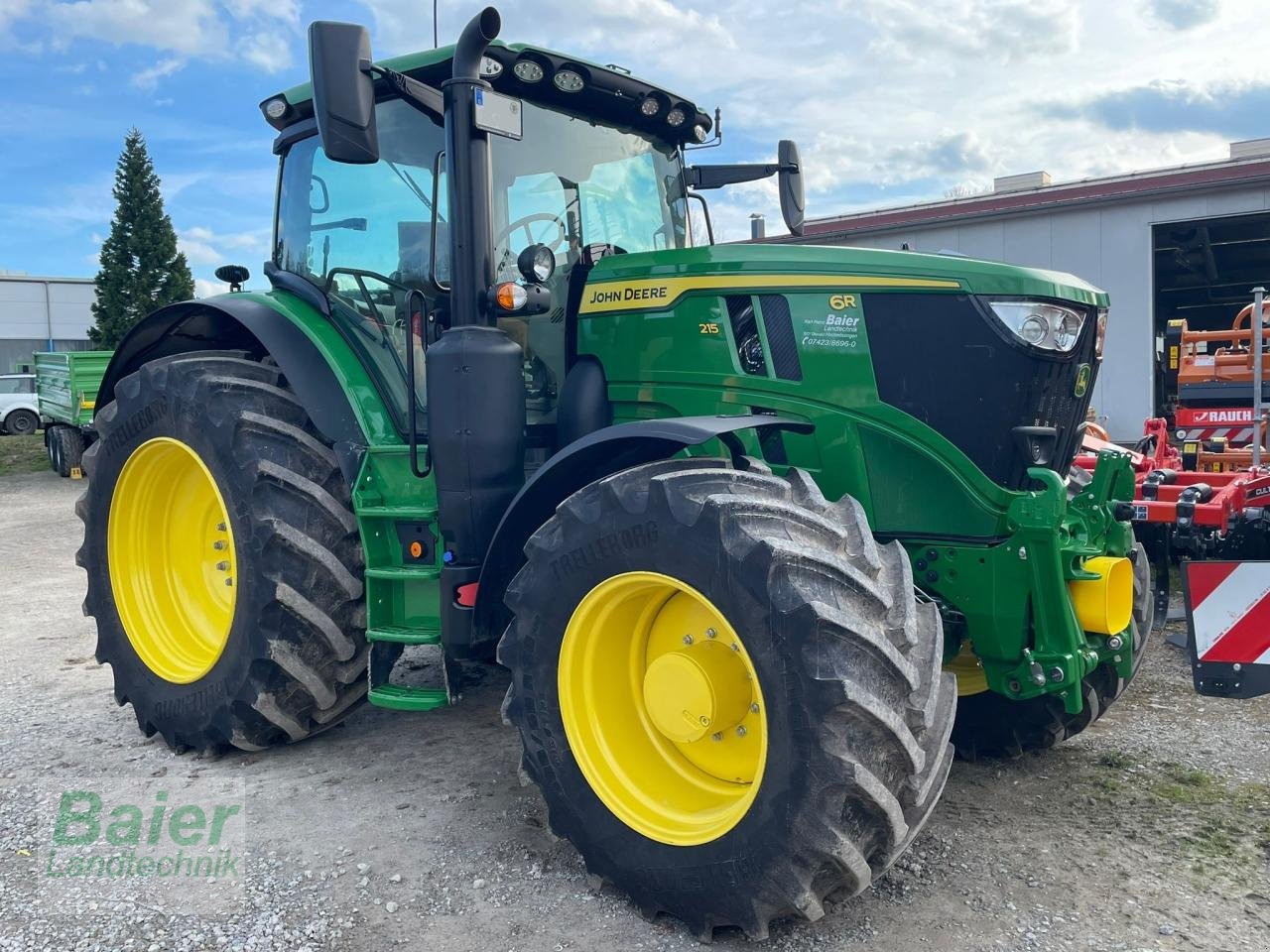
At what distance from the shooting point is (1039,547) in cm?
319

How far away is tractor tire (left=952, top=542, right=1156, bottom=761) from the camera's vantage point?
12.9 ft

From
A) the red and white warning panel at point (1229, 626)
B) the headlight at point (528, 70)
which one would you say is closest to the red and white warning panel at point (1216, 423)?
the red and white warning panel at point (1229, 626)

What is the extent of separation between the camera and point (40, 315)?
4644cm

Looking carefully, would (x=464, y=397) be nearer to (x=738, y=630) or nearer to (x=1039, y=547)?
(x=738, y=630)

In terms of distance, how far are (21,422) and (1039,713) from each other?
25.8 metres

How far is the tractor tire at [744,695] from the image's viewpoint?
2.61 m

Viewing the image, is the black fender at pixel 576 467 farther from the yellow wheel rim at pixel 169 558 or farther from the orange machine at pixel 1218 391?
the orange machine at pixel 1218 391

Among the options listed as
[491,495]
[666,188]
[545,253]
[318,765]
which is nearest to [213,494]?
[318,765]

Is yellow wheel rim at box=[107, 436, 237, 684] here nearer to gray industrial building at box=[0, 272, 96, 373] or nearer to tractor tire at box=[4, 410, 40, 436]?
tractor tire at box=[4, 410, 40, 436]

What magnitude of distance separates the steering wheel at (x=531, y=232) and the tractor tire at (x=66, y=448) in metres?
16.0

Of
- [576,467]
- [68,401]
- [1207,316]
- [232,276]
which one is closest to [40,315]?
[68,401]

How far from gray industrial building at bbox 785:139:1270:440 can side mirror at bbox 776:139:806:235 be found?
8989mm

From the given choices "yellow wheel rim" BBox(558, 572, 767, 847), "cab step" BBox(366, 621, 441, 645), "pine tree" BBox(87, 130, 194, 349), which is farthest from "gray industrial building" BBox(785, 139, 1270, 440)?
"pine tree" BBox(87, 130, 194, 349)

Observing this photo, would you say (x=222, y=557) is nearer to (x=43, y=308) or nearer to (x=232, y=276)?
(x=232, y=276)
